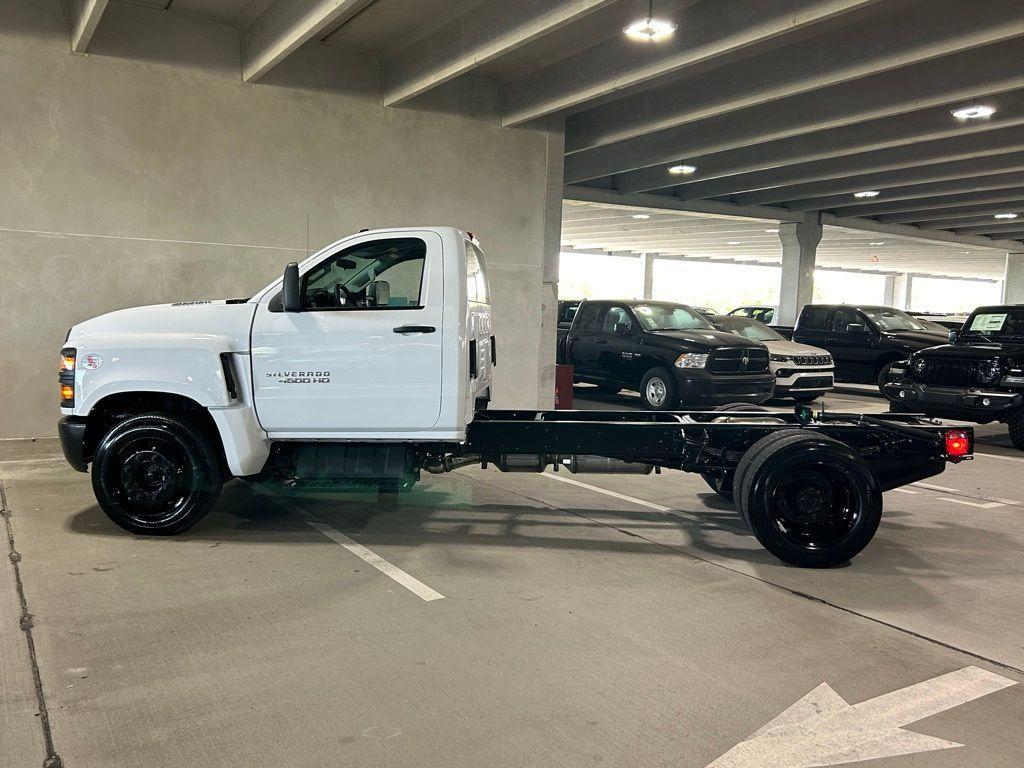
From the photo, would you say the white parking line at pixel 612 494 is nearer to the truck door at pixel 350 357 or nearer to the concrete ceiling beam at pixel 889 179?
the truck door at pixel 350 357

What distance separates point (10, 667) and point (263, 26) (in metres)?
8.08

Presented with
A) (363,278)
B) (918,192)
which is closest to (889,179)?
(918,192)

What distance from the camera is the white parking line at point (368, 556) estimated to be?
498cm

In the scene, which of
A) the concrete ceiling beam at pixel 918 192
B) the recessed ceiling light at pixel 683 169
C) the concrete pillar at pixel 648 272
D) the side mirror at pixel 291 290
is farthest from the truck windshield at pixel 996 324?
the concrete pillar at pixel 648 272

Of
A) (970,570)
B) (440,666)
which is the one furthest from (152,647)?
(970,570)

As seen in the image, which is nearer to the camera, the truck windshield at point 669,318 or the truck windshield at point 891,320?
the truck windshield at point 669,318

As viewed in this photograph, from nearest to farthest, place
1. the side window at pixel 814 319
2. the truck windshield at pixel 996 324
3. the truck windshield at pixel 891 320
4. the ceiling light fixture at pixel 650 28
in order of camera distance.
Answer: the ceiling light fixture at pixel 650 28
the truck windshield at pixel 996 324
the truck windshield at pixel 891 320
the side window at pixel 814 319

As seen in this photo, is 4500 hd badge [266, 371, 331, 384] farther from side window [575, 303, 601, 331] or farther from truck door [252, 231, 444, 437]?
side window [575, 303, 601, 331]

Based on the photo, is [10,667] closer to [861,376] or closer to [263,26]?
[263,26]

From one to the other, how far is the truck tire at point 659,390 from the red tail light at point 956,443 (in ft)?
22.9

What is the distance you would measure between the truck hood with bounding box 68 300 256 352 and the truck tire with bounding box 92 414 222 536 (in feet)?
1.92

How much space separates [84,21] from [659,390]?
914 centimetres

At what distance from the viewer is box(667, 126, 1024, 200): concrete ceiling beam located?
14195mm

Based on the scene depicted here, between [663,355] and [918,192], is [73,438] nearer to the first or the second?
[663,355]
